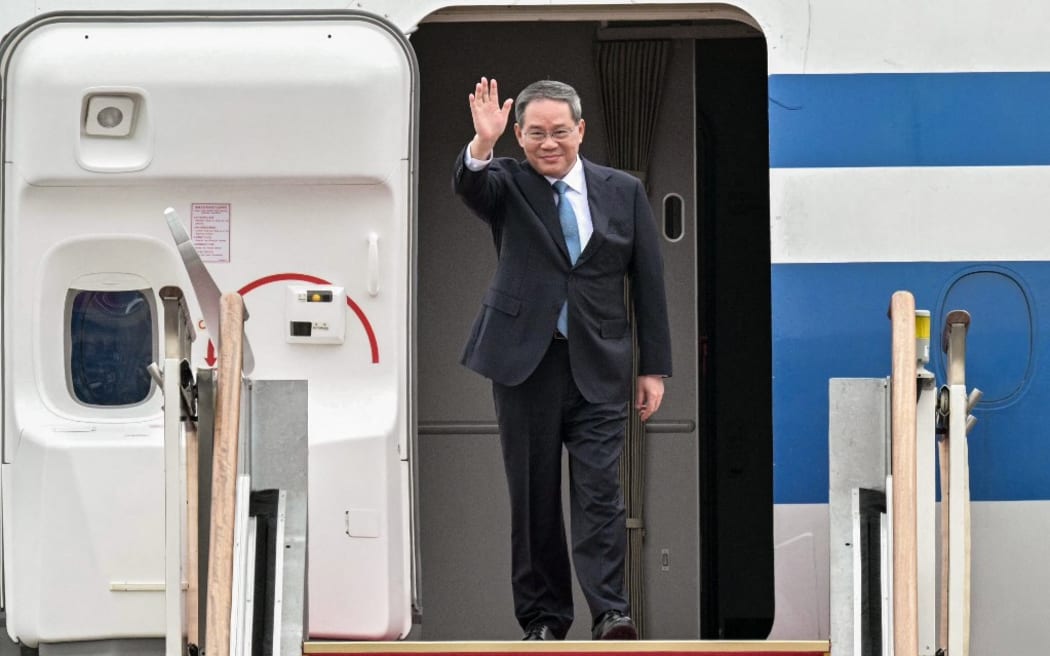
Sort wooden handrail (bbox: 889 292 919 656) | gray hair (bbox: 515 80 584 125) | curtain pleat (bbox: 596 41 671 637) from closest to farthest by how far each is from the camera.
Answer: wooden handrail (bbox: 889 292 919 656), gray hair (bbox: 515 80 584 125), curtain pleat (bbox: 596 41 671 637)

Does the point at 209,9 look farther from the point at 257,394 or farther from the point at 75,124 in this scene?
the point at 257,394

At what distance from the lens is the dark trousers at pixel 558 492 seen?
167 inches

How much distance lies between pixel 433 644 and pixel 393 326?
Answer: 35.3 inches

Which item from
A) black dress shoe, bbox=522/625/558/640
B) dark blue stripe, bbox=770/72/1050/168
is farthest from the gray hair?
black dress shoe, bbox=522/625/558/640

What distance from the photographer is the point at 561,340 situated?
14.1ft

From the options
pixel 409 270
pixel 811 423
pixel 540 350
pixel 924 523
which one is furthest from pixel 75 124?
pixel 924 523

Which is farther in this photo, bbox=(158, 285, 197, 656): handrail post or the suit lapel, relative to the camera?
the suit lapel

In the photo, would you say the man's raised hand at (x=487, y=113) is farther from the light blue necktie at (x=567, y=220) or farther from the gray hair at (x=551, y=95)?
the light blue necktie at (x=567, y=220)

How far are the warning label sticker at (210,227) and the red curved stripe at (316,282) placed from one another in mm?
107

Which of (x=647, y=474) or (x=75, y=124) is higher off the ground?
(x=75, y=124)

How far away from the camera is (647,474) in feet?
19.5

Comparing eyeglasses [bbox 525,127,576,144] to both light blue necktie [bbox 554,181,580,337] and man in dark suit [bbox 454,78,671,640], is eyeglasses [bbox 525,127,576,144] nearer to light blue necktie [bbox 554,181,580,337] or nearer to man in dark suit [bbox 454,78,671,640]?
man in dark suit [bbox 454,78,671,640]

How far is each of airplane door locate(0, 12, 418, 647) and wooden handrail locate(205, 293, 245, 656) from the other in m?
0.82

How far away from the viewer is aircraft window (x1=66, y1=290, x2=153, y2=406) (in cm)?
448
